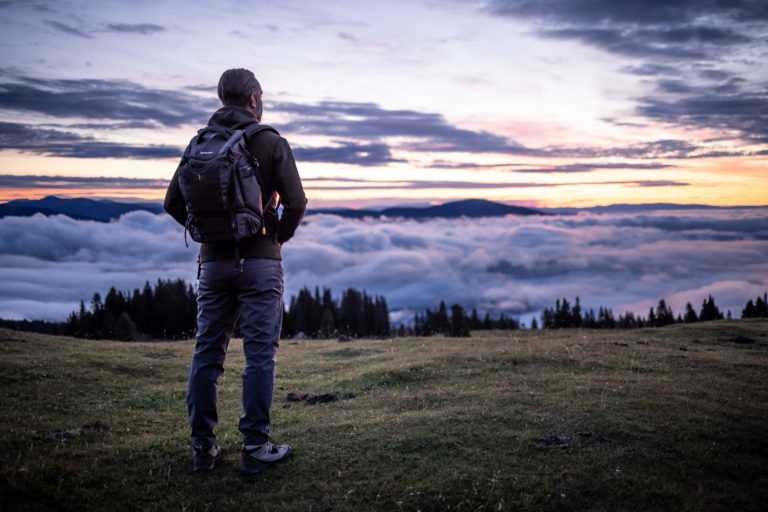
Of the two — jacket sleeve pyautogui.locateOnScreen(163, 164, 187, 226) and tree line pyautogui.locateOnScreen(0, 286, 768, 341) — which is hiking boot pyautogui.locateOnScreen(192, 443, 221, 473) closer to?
jacket sleeve pyautogui.locateOnScreen(163, 164, 187, 226)

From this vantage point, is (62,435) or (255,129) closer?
(255,129)

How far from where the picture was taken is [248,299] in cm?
674

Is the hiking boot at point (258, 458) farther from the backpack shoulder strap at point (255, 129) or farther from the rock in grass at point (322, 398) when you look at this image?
the rock in grass at point (322, 398)

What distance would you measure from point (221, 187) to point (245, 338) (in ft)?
6.72

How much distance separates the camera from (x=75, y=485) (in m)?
6.19

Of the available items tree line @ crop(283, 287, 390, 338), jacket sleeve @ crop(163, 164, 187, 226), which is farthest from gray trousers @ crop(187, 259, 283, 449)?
tree line @ crop(283, 287, 390, 338)

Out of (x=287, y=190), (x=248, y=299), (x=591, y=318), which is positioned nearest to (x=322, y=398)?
(x=248, y=299)

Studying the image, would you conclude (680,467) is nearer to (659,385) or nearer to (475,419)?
(475,419)

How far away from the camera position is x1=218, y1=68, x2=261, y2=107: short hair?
7.04 meters

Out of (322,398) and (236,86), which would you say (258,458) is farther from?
(236,86)

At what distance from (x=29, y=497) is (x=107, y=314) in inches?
2830

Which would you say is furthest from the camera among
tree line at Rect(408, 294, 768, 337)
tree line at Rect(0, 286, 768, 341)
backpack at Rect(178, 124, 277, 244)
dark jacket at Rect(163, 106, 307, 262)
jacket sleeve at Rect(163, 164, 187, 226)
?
tree line at Rect(0, 286, 768, 341)

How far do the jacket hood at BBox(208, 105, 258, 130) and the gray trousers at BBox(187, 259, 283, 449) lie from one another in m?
1.94

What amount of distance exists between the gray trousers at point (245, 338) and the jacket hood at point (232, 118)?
1.94 m
